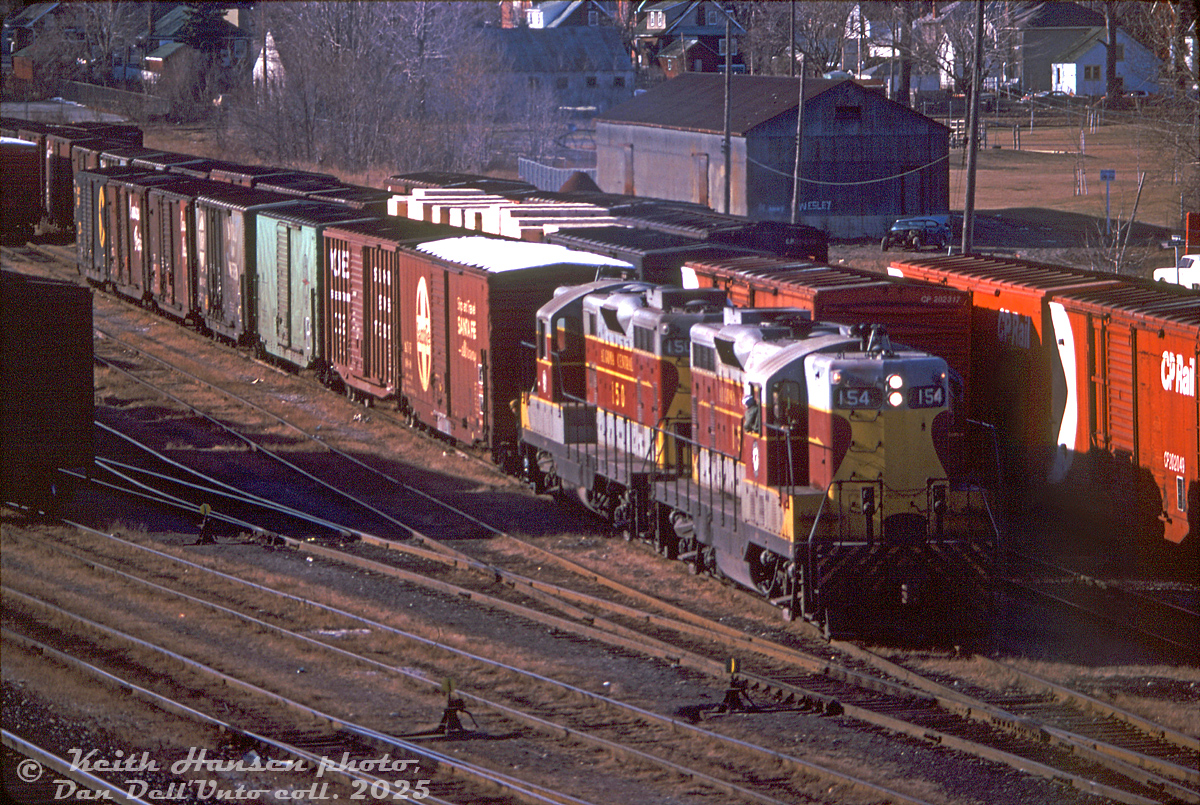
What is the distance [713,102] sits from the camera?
213ft

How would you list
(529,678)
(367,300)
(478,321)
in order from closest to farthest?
(529,678) → (478,321) → (367,300)

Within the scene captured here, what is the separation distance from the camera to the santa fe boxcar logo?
2473 centimetres

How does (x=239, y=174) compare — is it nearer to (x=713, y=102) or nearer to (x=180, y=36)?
(x=713, y=102)

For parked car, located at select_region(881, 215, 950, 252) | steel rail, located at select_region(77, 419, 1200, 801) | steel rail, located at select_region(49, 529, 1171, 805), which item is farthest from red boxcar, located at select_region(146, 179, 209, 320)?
parked car, located at select_region(881, 215, 950, 252)

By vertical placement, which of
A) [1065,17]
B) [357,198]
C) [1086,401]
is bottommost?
Result: [1086,401]

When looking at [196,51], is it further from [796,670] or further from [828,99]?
[796,670]

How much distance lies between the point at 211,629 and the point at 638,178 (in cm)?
5626

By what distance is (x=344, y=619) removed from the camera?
1652cm

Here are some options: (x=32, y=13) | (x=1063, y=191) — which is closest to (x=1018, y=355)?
(x=1063, y=191)

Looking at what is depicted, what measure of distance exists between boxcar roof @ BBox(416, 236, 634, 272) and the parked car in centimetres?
3354

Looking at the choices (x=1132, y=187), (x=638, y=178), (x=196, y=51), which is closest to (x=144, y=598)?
(x=638, y=178)

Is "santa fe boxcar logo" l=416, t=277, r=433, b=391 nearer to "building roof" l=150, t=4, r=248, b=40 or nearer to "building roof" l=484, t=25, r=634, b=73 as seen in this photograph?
"building roof" l=150, t=4, r=248, b=40

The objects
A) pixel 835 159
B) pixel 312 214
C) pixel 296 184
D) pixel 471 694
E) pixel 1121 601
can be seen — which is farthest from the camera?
pixel 835 159

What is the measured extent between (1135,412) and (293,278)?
18959 mm
